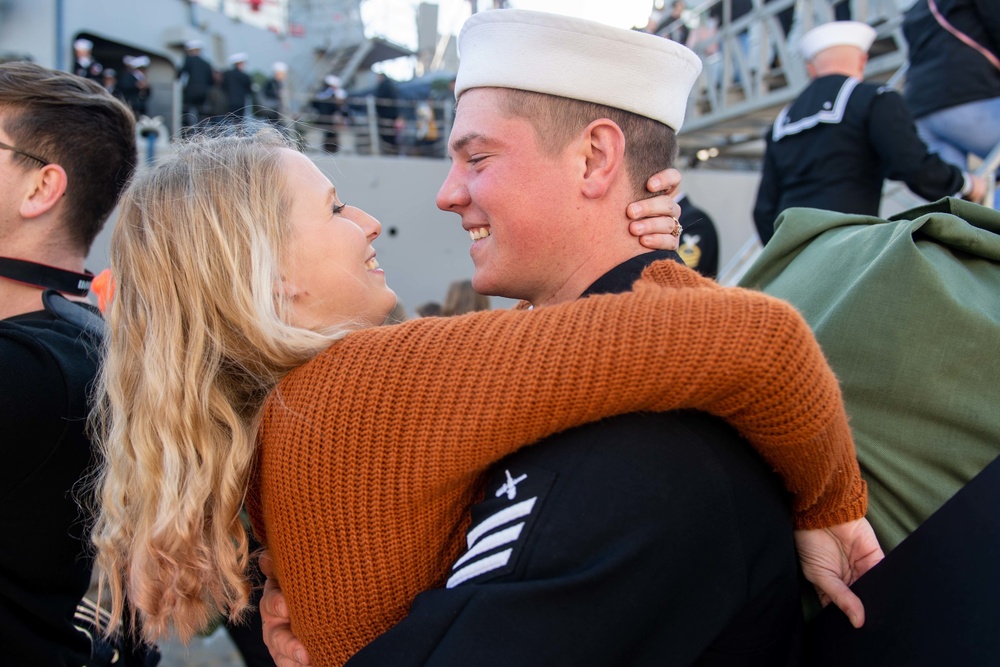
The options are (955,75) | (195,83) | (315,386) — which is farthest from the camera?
(195,83)

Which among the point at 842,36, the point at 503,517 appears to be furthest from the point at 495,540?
the point at 842,36

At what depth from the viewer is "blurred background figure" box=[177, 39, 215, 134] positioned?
1217 centimetres

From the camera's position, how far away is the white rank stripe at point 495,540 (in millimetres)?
1116

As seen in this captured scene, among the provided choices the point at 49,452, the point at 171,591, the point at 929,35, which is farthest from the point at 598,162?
the point at 929,35

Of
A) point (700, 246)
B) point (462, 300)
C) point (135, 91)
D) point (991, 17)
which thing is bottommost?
point (462, 300)

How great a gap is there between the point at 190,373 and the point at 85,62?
13276 millimetres

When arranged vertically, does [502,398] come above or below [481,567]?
above

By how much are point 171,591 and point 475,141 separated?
109 cm

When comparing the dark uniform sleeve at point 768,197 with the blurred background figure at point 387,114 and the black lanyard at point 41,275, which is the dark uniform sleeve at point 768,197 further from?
the blurred background figure at point 387,114

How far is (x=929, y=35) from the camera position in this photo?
365 cm

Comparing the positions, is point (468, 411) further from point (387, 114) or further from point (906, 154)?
point (387, 114)

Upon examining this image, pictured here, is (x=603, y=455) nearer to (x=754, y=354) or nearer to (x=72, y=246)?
(x=754, y=354)

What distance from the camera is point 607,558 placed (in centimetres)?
109

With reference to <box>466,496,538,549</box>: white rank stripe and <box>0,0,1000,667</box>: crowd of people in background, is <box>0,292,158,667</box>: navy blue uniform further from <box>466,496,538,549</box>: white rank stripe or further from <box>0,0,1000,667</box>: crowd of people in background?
<box>466,496,538,549</box>: white rank stripe
